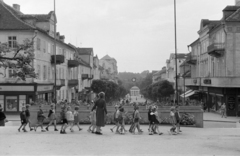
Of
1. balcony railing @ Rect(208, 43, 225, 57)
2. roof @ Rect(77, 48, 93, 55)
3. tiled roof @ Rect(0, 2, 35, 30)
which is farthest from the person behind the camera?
roof @ Rect(77, 48, 93, 55)

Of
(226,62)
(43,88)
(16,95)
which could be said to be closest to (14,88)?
(16,95)

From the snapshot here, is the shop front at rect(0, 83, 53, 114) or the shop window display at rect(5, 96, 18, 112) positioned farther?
the shop window display at rect(5, 96, 18, 112)

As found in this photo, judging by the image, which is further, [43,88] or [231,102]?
[43,88]

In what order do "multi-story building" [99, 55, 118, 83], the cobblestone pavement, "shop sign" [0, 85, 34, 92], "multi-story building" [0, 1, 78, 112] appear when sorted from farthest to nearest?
"multi-story building" [99, 55, 118, 83] → "shop sign" [0, 85, 34, 92] → "multi-story building" [0, 1, 78, 112] → the cobblestone pavement

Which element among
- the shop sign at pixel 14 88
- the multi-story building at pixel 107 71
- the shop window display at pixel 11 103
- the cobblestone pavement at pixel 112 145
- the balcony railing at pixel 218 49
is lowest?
the cobblestone pavement at pixel 112 145

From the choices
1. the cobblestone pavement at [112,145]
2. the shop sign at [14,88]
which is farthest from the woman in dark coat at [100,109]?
the shop sign at [14,88]

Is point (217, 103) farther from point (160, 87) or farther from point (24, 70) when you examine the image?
point (160, 87)

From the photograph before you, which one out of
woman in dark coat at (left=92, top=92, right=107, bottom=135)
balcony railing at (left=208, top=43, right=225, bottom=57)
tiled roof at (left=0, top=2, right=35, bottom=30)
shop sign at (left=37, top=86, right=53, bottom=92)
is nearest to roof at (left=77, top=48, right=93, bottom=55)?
shop sign at (left=37, top=86, right=53, bottom=92)

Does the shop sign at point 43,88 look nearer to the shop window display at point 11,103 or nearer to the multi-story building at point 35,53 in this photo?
the multi-story building at point 35,53

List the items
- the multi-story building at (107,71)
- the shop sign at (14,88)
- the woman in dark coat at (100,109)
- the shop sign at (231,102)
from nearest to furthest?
the woman in dark coat at (100,109) → the shop sign at (231,102) → the shop sign at (14,88) → the multi-story building at (107,71)

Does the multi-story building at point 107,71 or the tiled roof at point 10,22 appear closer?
the tiled roof at point 10,22

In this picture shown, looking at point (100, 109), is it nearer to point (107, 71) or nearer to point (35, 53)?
point (35, 53)

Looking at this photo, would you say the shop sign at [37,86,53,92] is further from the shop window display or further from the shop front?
the shop window display

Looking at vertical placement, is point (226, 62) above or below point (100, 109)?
above
